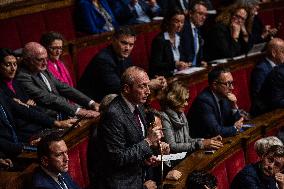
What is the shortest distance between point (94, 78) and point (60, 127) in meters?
0.34

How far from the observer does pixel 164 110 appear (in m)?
1.47

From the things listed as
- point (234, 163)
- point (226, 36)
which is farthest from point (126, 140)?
point (226, 36)

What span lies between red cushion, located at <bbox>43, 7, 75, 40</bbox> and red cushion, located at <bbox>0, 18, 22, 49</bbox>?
5.4 inches

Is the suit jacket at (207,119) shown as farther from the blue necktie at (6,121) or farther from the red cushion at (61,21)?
the red cushion at (61,21)

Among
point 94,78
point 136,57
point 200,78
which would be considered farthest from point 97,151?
point 136,57

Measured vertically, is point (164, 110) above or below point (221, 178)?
above

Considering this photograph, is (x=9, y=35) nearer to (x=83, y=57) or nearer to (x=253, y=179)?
(x=83, y=57)

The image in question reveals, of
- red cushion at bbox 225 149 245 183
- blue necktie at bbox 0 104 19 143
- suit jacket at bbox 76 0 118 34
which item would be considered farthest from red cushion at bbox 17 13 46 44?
red cushion at bbox 225 149 245 183

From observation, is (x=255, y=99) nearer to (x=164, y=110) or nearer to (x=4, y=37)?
(x=164, y=110)

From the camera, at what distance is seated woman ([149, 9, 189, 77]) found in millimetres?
1902

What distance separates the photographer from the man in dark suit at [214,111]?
5.09 ft

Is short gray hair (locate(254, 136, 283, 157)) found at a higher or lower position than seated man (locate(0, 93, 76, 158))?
lower

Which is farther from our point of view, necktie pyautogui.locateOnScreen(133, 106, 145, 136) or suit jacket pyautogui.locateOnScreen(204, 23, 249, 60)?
suit jacket pyautogui.locateOnScreen(204, 23, 249, 60)

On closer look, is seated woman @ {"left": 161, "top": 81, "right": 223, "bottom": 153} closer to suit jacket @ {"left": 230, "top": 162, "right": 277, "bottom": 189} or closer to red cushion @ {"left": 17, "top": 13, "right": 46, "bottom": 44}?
suit jacket @ {"left": 230, "top": 162, "right": 277, "bottom": 189}
